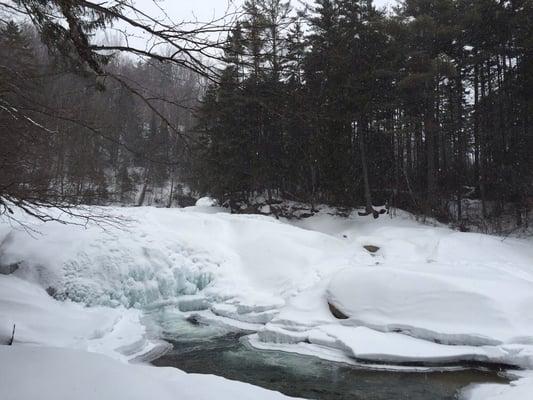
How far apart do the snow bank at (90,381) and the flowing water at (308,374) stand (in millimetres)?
2176

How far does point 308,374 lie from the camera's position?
275 inches

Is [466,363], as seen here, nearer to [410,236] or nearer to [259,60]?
[259,60]

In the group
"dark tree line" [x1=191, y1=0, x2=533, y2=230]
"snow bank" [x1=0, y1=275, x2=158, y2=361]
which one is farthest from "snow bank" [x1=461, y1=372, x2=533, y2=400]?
"dark tree line" [x1=191, y1=0, x2=533, y2=230]

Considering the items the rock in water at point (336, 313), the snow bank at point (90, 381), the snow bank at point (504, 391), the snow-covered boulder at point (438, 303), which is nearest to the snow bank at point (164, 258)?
the rock in water at point (336, 313)

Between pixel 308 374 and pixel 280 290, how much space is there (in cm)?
445

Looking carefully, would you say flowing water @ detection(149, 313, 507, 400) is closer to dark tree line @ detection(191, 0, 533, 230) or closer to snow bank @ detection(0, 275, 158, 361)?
snow bank @ detection(0, 275, 158, 361)

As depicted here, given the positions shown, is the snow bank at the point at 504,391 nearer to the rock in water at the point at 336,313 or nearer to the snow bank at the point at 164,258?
the rock in water at the point at 336,313

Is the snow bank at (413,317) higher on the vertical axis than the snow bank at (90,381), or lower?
lower

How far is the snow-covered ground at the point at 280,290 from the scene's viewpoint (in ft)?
24.6

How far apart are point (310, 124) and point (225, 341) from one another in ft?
22.1

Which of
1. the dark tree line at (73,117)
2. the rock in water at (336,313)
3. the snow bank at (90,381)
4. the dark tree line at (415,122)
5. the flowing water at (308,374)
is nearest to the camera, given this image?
the dark tree line at (73,117)

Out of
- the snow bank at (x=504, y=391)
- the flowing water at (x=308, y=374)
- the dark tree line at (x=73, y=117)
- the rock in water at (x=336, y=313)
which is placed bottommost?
the flowing water at (x=308, y=374)

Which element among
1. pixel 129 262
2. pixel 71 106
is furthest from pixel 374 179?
pixel 71 106

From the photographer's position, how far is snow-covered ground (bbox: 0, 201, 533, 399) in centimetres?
751
